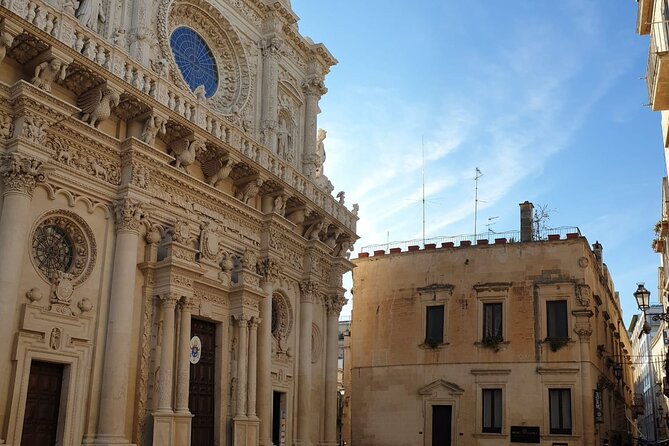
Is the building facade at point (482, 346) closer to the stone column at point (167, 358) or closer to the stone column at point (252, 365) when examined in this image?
the stone column at point (252, 365)

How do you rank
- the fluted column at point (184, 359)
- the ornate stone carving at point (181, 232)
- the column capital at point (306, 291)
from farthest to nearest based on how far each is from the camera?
the column capital at point (306, 291) < the ornate stone carving at point (181, 232) < the fluted column at point (184, 359)

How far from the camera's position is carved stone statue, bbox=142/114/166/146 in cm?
1395

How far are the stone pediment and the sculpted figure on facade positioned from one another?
14.8 meters

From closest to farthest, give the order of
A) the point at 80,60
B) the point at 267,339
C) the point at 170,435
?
the point at 80,60, the point at 170,435, the point at 267,339

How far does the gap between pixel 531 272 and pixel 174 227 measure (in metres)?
13.3

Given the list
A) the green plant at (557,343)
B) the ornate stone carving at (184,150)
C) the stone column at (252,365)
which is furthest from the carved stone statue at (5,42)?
the green plant at (557,343)

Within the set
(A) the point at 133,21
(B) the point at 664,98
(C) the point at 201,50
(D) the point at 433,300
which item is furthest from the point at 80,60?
(D) the point at 433,300

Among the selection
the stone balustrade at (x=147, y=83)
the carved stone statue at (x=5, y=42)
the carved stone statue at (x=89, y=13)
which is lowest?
the carved stone statue at (x=5, y=42)

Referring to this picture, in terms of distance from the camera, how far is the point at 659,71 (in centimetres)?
1177

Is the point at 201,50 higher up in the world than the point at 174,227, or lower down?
higher up

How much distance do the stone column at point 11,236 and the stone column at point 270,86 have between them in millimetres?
7702

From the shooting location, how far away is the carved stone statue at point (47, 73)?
12031mm

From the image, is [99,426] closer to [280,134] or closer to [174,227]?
[174,227]

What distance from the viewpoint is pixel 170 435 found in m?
13.6
